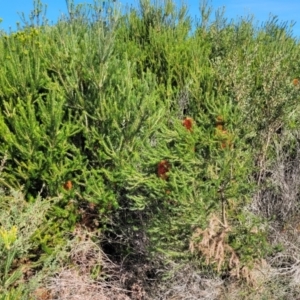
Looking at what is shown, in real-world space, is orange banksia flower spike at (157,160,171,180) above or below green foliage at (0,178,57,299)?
above

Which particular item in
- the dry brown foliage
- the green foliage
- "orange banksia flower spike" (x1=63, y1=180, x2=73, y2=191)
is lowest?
the green foliage

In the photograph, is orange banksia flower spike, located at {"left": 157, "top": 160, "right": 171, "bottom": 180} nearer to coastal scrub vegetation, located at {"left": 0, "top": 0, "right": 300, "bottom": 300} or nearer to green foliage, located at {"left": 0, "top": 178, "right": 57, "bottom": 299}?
coastal scrub vegetation, located at {"left": 0, "top": 0, "right": 300, "bottom": 300}

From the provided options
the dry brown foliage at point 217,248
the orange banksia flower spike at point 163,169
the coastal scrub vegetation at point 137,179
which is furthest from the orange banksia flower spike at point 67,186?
A: the dry brown foliage at point 217,248

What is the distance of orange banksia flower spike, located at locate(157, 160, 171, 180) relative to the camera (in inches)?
148

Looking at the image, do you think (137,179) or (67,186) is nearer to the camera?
(137,179)

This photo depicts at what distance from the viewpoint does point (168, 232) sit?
3.88 metres

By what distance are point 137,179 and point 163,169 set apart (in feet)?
0.74

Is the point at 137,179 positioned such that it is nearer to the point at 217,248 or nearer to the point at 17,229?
the point at 217,248

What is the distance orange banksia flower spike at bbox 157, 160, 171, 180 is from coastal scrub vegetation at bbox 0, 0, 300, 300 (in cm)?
1

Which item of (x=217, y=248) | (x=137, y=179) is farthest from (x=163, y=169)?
(x=217, y=248)

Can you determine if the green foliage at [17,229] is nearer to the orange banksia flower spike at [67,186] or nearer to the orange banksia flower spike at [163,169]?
the orange banksia flower spike at [67,186]

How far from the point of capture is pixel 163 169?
12.4 ft

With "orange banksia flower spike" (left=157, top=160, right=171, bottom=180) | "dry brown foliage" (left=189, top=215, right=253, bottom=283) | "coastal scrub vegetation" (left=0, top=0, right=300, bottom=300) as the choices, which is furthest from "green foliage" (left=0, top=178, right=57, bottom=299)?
"dry brown foliage" (left=189, top=215, right=253, bottom=283)

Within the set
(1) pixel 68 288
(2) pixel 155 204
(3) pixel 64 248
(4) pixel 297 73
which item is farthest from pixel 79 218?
(4) pixel 297 73
